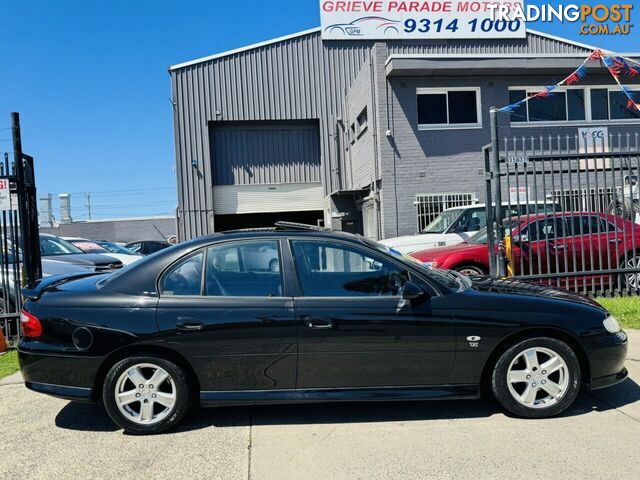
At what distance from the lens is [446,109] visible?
1553cm

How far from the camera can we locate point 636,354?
5902 millimetres

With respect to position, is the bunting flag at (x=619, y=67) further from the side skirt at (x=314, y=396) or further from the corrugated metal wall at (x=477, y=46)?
the side skirt at (x=314, y=396)

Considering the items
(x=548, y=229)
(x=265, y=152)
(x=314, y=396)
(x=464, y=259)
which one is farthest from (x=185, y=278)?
(x=265, y=152)

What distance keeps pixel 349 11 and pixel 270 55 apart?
11.9 ft

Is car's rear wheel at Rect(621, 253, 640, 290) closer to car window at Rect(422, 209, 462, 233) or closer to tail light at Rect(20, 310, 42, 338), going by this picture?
car window at Rect(422, 209, 462, 233)

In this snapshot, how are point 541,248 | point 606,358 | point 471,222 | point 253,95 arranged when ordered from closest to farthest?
point 606,358 → point 541,248 → point 471,222 → point 253,95

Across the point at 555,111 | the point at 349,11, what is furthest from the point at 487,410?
the point at 349,11

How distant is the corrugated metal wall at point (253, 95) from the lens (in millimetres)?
22125

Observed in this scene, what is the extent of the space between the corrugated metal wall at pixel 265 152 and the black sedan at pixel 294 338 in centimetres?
1916

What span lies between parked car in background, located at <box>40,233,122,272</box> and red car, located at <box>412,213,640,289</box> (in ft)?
18.6

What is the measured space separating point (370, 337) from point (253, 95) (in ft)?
64.8

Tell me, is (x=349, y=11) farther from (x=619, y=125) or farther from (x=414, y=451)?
(x=414, y=451)

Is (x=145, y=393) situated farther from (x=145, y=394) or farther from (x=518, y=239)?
(x=518, y=239)

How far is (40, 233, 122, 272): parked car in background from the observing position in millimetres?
9527
